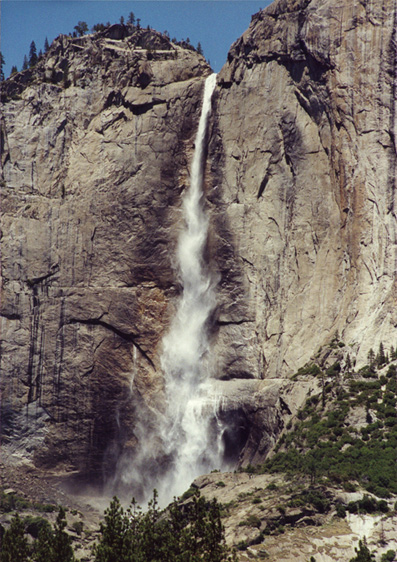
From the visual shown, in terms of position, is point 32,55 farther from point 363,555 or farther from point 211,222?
point 363,555

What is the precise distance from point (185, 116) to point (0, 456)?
33843mm

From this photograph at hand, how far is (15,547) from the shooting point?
2313 inches

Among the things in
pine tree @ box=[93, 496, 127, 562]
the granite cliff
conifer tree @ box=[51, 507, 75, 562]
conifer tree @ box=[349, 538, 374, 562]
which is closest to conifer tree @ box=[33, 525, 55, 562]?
conifer tree @ box=[51, 507, 75, 562]

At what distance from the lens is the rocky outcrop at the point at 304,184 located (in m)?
84.4

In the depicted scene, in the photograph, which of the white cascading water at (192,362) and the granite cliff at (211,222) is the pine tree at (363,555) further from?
the white cascading water at (192,362)

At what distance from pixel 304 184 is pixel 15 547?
1640 inches

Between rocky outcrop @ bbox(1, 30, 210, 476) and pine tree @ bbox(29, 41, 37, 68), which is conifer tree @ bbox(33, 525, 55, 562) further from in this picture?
pine tree @ bbox(29, 41, 37, 68)

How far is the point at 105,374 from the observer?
8956 centimetres

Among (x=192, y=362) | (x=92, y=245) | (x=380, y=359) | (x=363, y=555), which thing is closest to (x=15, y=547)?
(x=363, y=555)

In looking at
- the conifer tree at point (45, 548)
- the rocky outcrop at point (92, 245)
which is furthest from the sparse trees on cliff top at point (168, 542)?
the rocky outcrop at point (92, 245)

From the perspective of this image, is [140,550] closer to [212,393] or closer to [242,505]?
[242,505]

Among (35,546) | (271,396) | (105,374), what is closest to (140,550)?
(35,546)

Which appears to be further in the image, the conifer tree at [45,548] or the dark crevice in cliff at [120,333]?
the dark crevice in cliff at [120,333]

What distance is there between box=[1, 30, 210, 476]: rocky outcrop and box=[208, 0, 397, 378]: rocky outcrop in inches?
218
